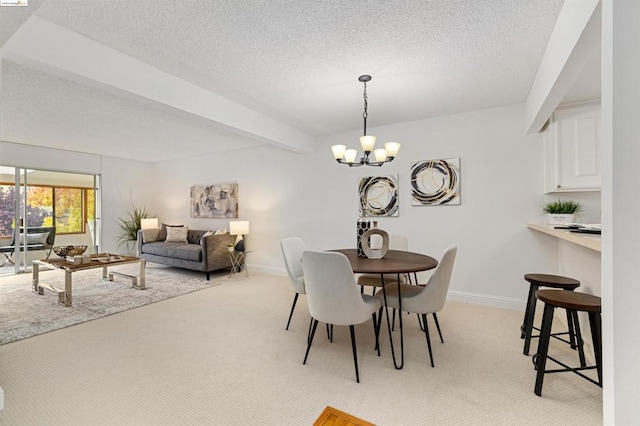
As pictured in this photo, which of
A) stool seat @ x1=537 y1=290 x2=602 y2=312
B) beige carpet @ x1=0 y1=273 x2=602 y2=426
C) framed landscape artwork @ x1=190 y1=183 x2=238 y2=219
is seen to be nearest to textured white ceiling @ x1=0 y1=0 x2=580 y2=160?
stool seat @ x1=537 y1=290 x2=602 y2=312

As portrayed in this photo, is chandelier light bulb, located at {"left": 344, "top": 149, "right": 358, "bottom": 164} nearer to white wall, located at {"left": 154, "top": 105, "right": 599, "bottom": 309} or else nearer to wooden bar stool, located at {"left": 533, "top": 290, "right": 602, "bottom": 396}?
white wall, located at {"left": 154, "top": 105, "right": 599, "bottom": 309}

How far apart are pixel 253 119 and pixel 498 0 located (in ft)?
9.12

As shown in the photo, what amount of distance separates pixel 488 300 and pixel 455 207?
1.23 m

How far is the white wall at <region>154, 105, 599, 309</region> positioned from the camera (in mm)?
3428

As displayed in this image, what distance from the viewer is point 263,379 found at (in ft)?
6.57

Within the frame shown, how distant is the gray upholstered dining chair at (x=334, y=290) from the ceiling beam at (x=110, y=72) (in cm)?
207

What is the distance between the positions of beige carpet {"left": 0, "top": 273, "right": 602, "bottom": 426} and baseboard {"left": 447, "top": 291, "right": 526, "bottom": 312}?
0.60m

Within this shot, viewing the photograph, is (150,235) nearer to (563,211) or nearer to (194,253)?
(194,253)

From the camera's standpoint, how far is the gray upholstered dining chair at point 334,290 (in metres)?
1.94

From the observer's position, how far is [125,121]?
408cm

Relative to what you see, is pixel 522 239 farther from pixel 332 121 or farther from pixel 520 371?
pixel 332 121

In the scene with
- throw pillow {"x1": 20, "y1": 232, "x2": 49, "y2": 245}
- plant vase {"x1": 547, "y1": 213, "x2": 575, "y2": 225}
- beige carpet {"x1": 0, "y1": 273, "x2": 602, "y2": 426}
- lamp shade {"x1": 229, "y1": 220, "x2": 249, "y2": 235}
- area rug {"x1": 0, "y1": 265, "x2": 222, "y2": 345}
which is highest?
plant vase {"x1": 547, "y1": 213, "x2": 575, "y2": 225}

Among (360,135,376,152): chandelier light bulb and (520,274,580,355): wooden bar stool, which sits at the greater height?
(360,135,376,152): chandelier light bulb

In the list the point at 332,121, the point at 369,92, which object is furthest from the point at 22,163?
the point at 369,92
